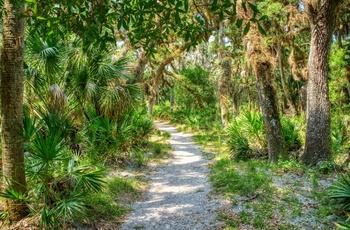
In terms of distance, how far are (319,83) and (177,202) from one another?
15.4 ft

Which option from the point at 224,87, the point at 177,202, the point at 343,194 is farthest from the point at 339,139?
the point at 224,87

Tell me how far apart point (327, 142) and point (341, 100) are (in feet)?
36.7

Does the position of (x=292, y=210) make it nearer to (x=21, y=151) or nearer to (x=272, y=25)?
(x=21, y=151)

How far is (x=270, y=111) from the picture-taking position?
7832 millimetres

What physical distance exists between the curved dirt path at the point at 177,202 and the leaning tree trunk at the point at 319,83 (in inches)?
118

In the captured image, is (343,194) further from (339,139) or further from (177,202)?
(339,139)

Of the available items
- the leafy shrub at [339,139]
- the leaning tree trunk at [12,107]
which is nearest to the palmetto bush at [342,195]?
the leafy shrub at [339,139]

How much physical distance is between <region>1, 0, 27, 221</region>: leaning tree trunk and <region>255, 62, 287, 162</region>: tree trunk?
599 centimetres

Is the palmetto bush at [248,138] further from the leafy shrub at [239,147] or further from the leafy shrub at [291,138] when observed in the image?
the leafy shrub at [291,138]

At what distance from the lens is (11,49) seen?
429 cm

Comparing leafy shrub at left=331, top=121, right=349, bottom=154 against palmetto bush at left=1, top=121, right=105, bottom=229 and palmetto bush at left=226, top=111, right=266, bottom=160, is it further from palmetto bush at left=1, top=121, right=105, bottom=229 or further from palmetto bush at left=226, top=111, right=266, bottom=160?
palmetto bush at left=1, top=121, right=105, bottom=229

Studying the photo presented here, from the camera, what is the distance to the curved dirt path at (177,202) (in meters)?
5.27

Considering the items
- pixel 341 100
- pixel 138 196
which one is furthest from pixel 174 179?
pixel 341 100

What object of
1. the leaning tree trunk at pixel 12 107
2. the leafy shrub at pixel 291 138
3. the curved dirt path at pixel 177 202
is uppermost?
the leaning tree trunk at pixel 12 107
